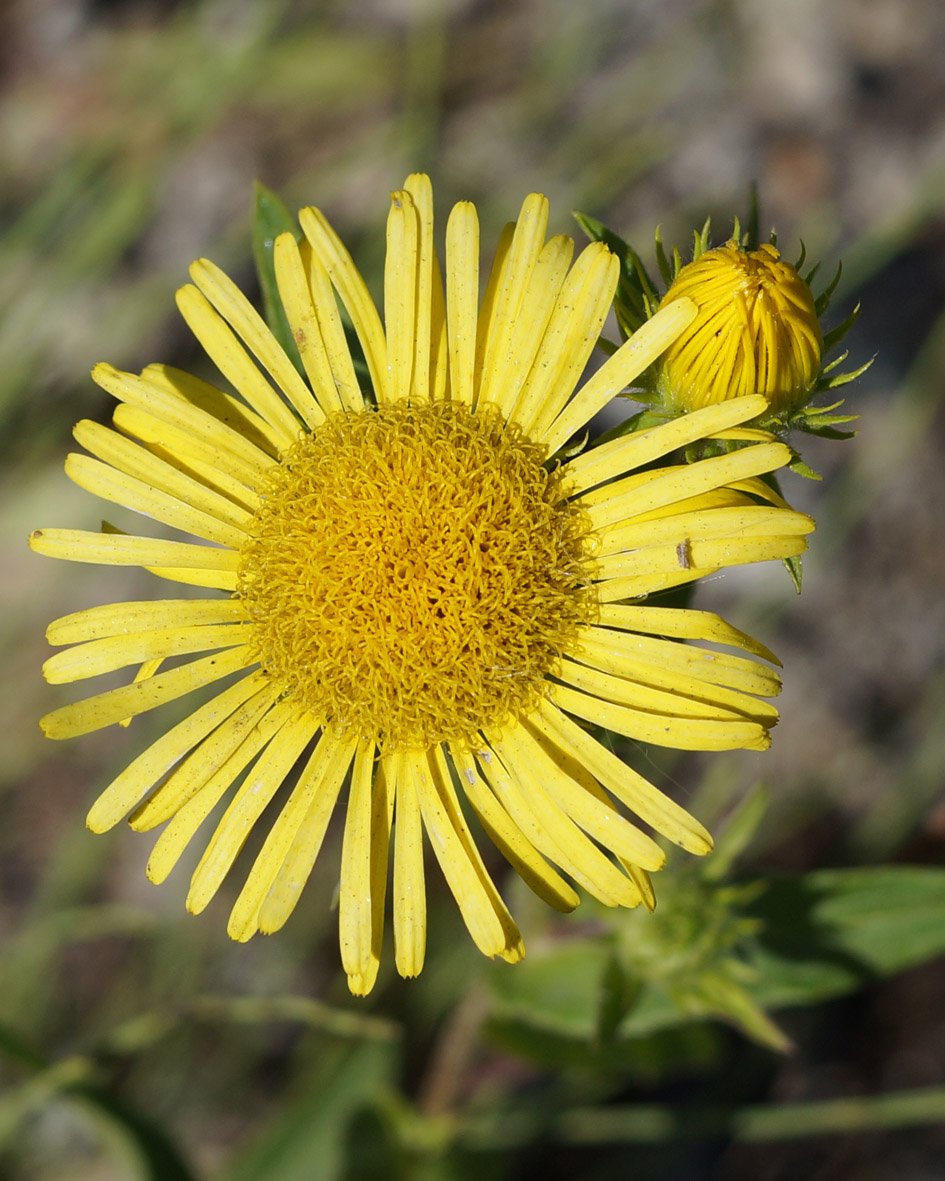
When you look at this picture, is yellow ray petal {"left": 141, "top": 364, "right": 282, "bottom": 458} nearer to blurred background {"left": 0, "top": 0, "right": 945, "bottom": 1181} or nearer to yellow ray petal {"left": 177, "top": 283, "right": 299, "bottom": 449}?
yellow ray petal {"left": 177, "top": 283, "right": 299, "bottom": 449}

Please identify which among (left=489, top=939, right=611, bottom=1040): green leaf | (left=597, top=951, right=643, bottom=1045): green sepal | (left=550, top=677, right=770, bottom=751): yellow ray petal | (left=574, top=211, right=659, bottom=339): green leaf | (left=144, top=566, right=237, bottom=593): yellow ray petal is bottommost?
(left=489, top=939, right=611, bottom=1040): green leaf

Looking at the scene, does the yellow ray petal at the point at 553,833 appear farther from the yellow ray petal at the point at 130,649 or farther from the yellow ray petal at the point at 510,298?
the yellow ray petal at the point at 510,298

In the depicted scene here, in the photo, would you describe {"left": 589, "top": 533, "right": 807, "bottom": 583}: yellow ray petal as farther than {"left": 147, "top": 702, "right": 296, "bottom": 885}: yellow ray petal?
A: No

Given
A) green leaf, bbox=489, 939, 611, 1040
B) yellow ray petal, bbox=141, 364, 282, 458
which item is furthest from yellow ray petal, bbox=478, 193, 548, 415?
green leaf, bbox=489, 939, 611, 1040

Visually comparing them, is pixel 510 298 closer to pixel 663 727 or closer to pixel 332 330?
pixel 332 330

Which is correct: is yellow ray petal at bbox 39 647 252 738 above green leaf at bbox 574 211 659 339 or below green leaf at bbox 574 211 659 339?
below

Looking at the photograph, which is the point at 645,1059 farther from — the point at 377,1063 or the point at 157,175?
the point at 157,175

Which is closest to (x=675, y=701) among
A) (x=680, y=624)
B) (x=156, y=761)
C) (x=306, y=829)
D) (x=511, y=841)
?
(x=680, y=624)
